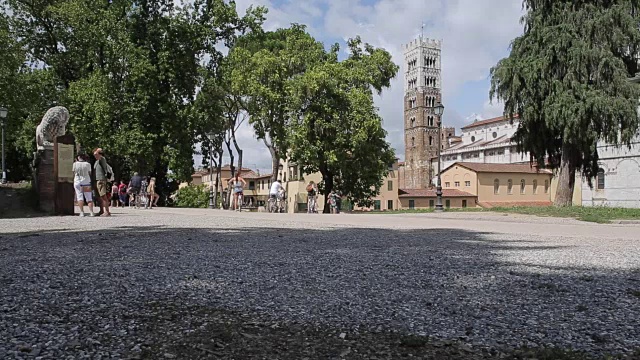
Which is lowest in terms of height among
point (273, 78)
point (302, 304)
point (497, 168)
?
point (302, 304)

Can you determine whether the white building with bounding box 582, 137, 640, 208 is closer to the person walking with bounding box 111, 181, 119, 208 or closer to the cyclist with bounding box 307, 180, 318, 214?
the cyclist with bounding box 307, 180, 318, 214

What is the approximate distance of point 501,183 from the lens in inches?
3031

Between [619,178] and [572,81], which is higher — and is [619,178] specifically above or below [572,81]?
below

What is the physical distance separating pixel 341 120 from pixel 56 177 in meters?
20.0

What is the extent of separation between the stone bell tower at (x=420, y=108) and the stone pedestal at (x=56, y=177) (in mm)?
97504

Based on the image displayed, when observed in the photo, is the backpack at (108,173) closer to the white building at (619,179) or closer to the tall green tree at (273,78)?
the tall green tree at (273,78)

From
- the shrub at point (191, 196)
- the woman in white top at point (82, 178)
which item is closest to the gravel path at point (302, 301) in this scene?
the woman in white top at point (82, 178)

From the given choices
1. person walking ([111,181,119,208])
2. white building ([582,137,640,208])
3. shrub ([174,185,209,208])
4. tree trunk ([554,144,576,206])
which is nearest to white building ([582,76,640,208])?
white building ([582,137,640,208])

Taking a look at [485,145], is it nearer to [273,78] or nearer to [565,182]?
[273,78]

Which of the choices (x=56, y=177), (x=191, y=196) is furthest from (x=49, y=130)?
(x=191, y=196)

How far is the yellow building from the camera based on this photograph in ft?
248

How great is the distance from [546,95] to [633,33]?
189 inches

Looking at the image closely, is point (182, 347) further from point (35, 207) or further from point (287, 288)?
point (35, 207)

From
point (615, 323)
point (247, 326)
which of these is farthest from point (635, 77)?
point (247, 326)
